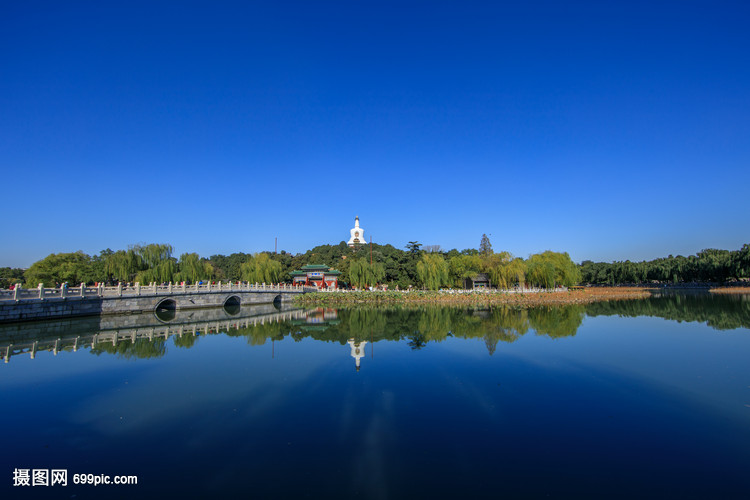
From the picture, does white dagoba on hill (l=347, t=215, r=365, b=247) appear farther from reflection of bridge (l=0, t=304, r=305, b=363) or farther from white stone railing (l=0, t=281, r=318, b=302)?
reflection of bridge (l=0, t=304, r=305, b=363)

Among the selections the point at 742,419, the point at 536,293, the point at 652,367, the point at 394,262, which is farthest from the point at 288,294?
the point at 742,419

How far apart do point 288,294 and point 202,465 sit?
102 ft

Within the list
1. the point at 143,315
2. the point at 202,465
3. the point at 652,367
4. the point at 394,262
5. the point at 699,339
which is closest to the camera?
the point at 202,465

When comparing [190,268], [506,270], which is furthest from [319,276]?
[506,270]

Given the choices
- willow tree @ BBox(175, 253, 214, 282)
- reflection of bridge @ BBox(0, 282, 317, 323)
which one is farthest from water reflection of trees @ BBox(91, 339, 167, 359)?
willow tree @ BBox(175, 253, 214, 282)

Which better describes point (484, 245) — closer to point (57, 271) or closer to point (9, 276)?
point (57, 271)

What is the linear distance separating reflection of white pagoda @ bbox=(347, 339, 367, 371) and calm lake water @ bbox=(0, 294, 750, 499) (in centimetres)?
15

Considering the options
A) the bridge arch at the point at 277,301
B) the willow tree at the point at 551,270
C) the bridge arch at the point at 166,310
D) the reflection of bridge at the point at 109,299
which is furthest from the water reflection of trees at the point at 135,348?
the willow tree at the point at 551,270

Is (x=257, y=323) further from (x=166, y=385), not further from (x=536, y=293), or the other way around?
(x=536, y=293)

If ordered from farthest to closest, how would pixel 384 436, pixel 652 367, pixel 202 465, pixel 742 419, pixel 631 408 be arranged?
pixel 652 367 < pixel 631 408 < pixel 742 419 < pixel 384 436 < pixel 202 465

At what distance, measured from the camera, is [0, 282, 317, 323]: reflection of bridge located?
55.7 feet

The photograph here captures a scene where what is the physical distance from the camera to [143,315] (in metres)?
22.4

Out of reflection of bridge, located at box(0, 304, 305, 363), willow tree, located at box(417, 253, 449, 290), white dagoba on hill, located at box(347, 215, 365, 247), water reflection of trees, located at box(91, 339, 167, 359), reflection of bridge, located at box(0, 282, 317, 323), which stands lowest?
water reflection of trees, located at box(91, 339, 167, 359)

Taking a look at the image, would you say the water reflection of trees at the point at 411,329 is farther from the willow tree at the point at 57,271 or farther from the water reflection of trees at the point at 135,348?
the willow tree at the point at 57,271
